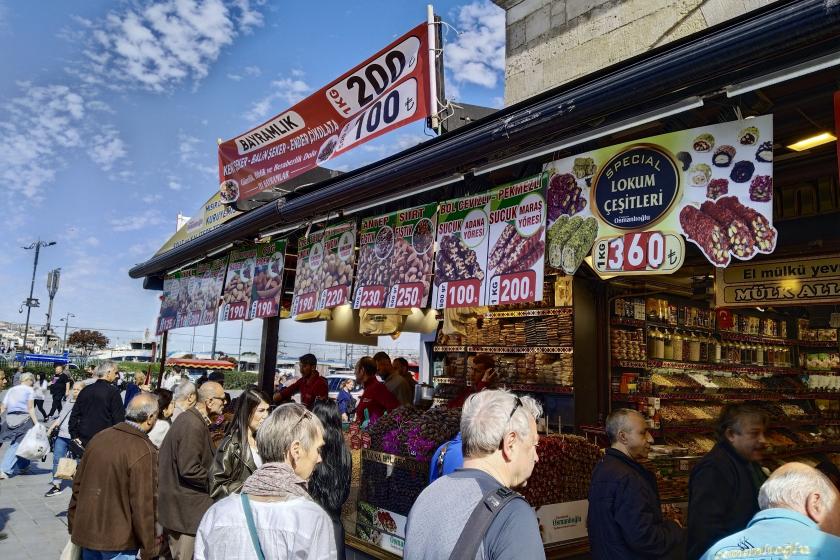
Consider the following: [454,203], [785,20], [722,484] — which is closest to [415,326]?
[454,203]

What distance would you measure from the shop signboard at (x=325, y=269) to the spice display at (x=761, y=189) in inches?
159

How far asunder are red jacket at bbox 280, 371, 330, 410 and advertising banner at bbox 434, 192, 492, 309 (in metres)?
4.09

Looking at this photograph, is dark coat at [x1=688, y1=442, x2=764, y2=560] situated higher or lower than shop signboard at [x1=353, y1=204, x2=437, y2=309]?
lower

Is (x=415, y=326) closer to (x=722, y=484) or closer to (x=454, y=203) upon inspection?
(x=454, y=203)

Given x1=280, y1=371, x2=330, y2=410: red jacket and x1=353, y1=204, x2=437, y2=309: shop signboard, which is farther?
x1=280, y1=371, x2=330, y2=410: red jacket

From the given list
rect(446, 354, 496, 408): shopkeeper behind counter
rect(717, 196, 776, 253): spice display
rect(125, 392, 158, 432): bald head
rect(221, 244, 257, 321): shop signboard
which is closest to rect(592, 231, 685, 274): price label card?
rect(717, 196, 776, 253): spice display

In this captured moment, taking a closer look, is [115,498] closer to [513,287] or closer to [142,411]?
[142,411]

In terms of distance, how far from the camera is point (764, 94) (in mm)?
3428

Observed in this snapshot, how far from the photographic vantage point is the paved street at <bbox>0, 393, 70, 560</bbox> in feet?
21.4

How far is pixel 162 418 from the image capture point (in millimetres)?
8031

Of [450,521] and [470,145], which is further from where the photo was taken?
[470,145]

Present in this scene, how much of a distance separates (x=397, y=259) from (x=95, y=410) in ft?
18.0

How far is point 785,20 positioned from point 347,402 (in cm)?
1742

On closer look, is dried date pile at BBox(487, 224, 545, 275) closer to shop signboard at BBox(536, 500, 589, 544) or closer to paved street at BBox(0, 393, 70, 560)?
shop signboard at BBox(536, 500, 589, 544)
